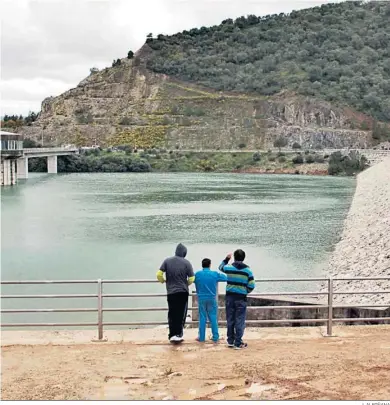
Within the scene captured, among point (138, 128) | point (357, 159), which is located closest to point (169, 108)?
point (138, 128)

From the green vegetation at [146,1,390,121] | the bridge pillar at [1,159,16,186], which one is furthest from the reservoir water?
the green vegetation at [146,1,390,121]

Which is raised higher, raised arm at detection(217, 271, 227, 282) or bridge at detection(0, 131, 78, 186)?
bridge at detection(0, 131, 78, 186)

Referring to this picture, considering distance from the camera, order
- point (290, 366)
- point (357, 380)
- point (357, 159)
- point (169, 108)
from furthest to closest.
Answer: point (169, 108)
point (357, 159)
point (290, 366)
point (357, 380)

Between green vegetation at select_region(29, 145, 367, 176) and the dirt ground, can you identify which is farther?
green vegetation at select_region(29, 145, 367, 176)

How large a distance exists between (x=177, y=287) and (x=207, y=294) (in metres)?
0.44

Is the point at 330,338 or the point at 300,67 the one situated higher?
the point at 300,67

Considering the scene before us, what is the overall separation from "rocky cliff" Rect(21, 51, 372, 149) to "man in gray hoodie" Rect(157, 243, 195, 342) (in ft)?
388

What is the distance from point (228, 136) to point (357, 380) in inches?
4895

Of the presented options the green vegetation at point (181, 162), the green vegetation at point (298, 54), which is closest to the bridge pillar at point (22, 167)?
the green vegetation at point (181, 162)

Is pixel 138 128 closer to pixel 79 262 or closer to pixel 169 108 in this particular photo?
pixel 169 108

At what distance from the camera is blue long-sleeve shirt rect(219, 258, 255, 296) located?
9000 millimetres

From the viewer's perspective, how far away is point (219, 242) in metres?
31.0

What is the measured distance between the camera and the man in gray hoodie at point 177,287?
9.14m

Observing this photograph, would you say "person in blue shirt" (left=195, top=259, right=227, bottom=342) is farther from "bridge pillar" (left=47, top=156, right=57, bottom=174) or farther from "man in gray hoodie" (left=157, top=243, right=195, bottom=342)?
"bridge pillar" (left=47, top=156, right=57, bottom=174)
